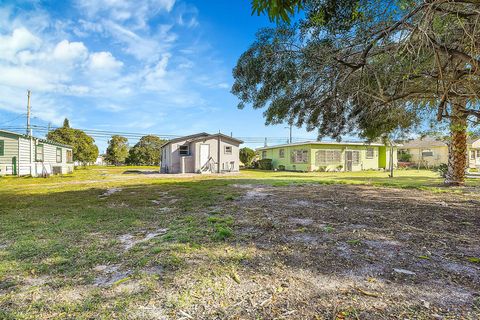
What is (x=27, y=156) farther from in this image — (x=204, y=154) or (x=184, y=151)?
(x=204, y=154)

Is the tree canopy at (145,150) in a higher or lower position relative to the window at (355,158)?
higher

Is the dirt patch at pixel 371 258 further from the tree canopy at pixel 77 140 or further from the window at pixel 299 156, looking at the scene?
the tree canopy at pixel 77 140

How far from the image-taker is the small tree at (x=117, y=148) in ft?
137

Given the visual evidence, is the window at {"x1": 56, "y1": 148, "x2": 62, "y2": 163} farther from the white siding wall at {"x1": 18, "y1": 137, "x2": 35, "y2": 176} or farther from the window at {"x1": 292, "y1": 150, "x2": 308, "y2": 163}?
the window at {"x1": 292, "y1": 150, "x2": 308, "y2": 163}

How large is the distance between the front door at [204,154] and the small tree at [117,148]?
28.7 metres

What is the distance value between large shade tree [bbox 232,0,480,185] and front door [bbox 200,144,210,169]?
12139 mm

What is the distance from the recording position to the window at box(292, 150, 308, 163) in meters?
23.1

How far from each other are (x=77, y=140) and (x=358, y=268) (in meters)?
39.0

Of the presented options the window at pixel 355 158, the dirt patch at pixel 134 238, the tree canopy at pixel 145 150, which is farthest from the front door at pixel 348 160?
the tree canopy at pixel 145 150

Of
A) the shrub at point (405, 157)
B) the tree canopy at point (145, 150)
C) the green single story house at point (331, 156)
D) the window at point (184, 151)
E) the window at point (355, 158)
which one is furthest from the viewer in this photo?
the tree canopy at point (145, 150)

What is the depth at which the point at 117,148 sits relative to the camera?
42.2m

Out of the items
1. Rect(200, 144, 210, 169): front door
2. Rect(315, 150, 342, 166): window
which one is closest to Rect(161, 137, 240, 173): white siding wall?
Rect(200, 144, 210, 169): front door

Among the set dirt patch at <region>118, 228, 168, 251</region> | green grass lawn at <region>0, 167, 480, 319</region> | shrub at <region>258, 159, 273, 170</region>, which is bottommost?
dirt patch at <region>118, 228, 168, 251</region>

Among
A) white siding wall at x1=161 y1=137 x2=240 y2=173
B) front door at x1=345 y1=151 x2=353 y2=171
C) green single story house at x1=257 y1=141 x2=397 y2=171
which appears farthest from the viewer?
front door at x1=345 y1=151 x2=353 y2=171
